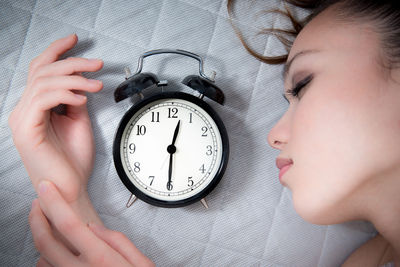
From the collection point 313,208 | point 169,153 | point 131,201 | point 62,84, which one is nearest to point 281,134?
point 313,208

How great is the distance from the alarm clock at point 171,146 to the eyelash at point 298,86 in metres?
0.19

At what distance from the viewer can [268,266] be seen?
1.05 m

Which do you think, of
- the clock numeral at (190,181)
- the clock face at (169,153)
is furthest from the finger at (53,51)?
the clock numeral at (190,181)

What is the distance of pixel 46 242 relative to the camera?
0.88 metres

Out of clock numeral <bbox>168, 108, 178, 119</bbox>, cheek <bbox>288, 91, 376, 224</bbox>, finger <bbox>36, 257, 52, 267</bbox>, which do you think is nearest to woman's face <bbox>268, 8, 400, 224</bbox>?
cheek <bbox>288, 91, 376, 224</bbox>

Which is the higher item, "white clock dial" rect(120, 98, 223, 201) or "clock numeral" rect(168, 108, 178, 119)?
"clock numeral" rect(168, 108, 178, 119)

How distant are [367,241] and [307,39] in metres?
0.67

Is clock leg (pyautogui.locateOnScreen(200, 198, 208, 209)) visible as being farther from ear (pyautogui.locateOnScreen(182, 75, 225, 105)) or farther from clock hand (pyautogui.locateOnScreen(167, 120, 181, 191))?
ear (pyautogui.locateOnScreen(182, 75, 225, 105))

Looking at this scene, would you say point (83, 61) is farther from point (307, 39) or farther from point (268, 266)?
point (268, 266)

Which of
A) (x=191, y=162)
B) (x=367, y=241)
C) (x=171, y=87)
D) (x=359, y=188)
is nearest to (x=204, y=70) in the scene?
(x=171, y=87)

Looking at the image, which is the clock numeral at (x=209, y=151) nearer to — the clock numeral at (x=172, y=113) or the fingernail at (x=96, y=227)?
the clock numeral at (x=172, y=113)

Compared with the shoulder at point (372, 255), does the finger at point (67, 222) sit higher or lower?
higher

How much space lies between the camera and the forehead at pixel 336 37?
759mm

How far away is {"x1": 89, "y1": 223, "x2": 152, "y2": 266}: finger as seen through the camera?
885 millimetres
